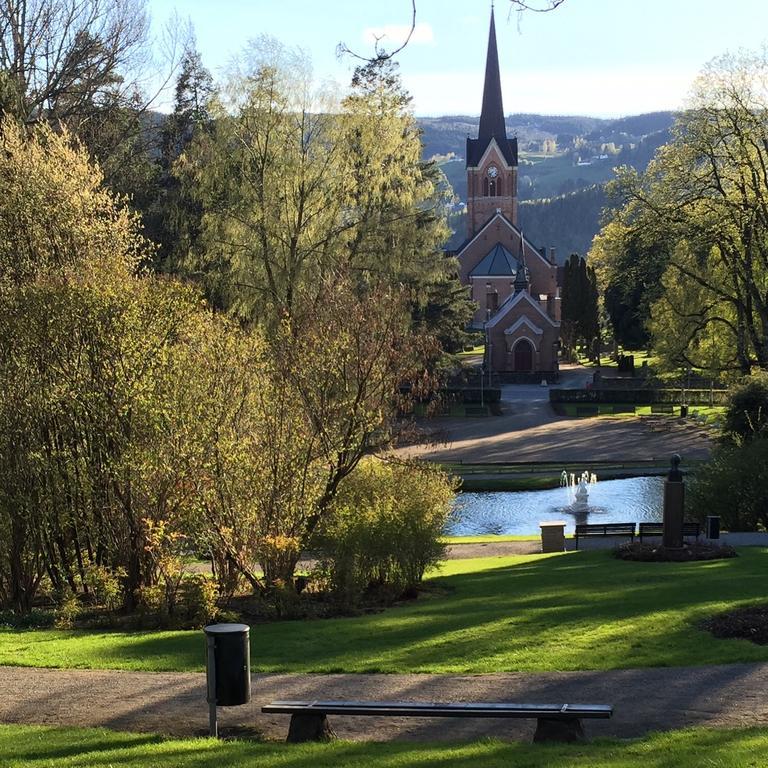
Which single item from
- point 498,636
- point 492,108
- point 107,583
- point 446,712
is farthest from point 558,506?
point 492,108

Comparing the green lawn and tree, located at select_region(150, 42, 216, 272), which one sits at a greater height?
tree, located at select_region(150, 42, 216, 272)

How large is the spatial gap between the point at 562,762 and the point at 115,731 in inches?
169

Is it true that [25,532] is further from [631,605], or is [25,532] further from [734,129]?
[734,129]

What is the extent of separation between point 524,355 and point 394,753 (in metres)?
69.3

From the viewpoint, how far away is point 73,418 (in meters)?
18.0

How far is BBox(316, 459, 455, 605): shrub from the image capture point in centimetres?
1759

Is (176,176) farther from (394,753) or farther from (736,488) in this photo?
(394,753)

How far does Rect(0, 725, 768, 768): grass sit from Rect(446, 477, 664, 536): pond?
20474 millimetres

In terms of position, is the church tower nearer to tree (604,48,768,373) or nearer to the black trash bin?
tree (604,48,768,373)

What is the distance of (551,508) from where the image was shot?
109 ft

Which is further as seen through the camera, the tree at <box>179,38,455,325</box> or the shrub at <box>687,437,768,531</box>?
the tree at <box>179,38,455,325</box>

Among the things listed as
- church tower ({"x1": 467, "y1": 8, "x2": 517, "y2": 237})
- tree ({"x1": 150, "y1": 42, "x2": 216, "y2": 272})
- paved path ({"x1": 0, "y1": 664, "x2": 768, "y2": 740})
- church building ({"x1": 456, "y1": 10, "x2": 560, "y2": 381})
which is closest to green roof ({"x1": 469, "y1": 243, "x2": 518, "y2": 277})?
church building ({"x1": 456, "y1": 10, "x2": 560, "y2": 381})

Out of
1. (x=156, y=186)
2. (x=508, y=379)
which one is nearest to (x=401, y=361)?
(x=156, y=186)

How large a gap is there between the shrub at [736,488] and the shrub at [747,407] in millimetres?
3475
